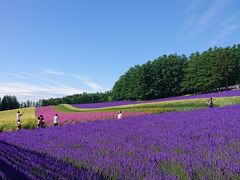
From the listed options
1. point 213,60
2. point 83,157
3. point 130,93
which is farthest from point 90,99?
point 83,157

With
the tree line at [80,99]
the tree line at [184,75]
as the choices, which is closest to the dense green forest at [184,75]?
the tree line at [184,75]

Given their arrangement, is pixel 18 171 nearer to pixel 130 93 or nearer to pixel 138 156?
pixel 138 156

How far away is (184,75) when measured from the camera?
80688mm

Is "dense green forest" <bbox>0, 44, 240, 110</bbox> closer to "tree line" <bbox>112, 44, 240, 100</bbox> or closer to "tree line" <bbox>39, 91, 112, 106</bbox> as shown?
"tree line" <bbox>112, 44, 240, 100</bbox>

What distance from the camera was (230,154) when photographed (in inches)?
237

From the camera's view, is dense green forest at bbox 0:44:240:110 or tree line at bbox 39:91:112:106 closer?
dense green forest at bbox 0:44:240:110

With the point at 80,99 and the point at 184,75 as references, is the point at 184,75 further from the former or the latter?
the point at 80,99

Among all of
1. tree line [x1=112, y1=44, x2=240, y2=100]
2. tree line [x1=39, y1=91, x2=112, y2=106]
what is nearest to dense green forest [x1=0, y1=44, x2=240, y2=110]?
tree line [x1=112, y1=44, x2=240, y2=100]

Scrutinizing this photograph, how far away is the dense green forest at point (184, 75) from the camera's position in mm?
68812

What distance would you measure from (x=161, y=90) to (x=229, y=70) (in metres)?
18.8

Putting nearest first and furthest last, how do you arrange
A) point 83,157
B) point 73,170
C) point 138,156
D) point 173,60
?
point 73,170 < point 138,156 < point 83,157 < point 173,60

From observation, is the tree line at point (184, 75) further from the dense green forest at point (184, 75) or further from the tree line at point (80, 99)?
the tree line at point (80, 99)

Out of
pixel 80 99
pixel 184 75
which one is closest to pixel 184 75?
pixel 184 75

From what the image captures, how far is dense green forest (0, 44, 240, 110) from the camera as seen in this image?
6881cm
